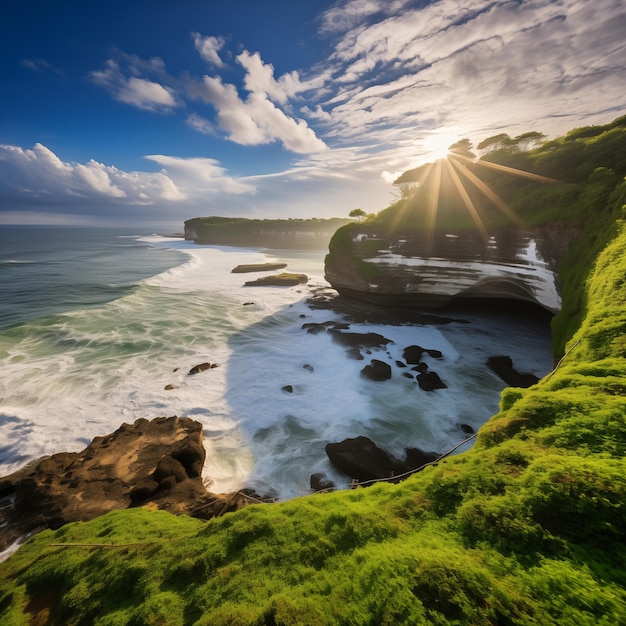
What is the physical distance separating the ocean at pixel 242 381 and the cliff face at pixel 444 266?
11.6 ft

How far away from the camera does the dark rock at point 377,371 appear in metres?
15.3

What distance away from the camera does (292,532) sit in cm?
397

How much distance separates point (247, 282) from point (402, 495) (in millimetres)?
35820

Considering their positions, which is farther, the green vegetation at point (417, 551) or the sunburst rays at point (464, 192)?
the sunburst rays at point (464, 192)

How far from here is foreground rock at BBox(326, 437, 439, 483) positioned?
30.8 ft

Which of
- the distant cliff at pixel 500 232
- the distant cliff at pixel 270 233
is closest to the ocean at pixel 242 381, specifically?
the distant cliff at pixel 500 232

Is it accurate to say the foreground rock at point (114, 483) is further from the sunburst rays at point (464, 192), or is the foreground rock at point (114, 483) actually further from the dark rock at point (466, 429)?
the sunburst rays at point (464, 192)

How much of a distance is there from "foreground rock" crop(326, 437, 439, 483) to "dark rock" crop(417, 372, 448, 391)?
4460mm

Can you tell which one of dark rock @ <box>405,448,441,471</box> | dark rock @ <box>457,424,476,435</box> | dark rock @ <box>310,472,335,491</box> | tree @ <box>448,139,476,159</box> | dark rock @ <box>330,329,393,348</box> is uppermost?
tree @ <box>448,139,476,159</box>

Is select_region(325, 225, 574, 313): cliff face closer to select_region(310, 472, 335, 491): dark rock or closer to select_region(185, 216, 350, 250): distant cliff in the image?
select_region(310, 472, 335, 491): dark rock

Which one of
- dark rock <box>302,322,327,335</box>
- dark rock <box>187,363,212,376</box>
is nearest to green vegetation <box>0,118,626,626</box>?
dark rock <box>187,363,212,376</box>

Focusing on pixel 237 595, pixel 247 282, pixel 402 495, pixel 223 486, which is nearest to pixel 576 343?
pixel 402 495

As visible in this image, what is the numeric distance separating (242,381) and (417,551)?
1318 centimetres

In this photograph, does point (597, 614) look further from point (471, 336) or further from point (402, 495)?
point (471, 336)
